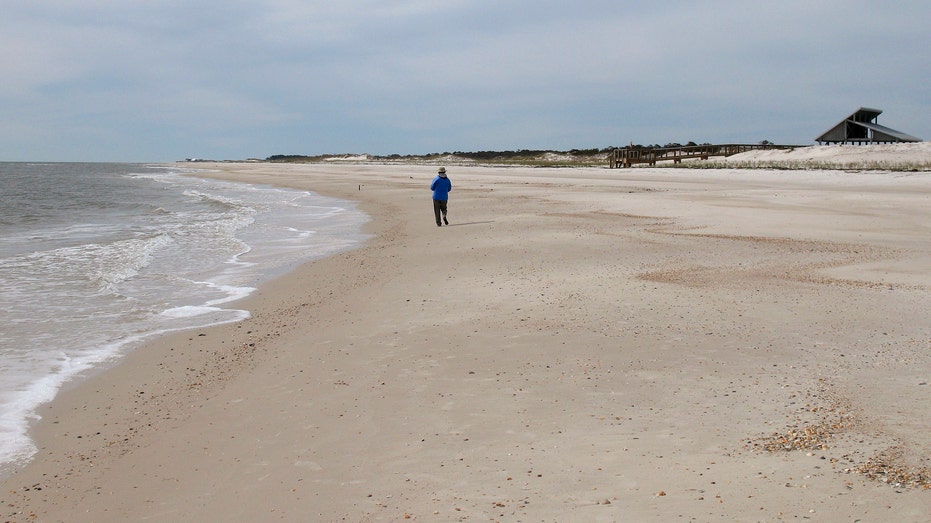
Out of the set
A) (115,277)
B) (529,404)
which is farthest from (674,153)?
(529,404)

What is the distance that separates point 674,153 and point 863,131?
12472 mm

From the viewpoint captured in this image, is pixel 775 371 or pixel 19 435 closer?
pixel 19 435

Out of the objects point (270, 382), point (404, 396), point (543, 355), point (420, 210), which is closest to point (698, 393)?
point (543, 355)

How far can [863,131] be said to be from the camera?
4938cm

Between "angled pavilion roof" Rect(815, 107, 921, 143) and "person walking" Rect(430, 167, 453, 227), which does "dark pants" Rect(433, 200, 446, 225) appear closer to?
"person walking" Rect(430, 167, 453, 227)

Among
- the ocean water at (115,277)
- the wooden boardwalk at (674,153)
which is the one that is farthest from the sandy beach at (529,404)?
the wooden boardwalk at (674,153)

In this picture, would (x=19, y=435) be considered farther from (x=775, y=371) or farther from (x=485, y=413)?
(x=775, y=371)

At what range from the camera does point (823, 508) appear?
3365mm

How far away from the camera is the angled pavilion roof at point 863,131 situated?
4813 centimetres

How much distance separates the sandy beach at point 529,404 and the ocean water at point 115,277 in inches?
Result: 16.6

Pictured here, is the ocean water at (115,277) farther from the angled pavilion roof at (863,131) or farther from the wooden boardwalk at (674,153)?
the angled pavilion roof at (863,131)

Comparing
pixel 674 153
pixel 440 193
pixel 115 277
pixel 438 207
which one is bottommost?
pixel 115 277

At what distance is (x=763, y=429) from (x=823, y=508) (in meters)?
1.08

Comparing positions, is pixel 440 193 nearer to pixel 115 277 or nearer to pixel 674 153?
pixel 115 277
